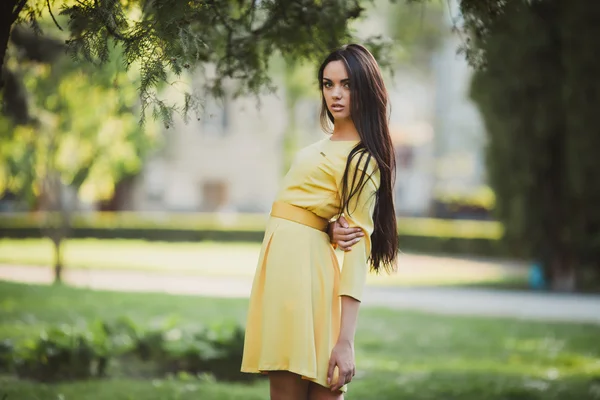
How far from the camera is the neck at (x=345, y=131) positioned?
335 centimetres

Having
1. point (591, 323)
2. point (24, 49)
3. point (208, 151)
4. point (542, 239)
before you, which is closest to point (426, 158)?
point (208, 151)

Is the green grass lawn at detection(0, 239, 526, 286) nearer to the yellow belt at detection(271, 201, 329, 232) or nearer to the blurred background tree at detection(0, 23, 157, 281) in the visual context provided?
the blurred background tree at detection(0, 23, 157, 281)

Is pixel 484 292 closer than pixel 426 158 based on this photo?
Yes

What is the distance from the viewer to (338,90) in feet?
10.8

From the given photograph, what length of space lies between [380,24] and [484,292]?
22112 millimetres

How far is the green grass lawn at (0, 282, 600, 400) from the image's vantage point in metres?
6.32

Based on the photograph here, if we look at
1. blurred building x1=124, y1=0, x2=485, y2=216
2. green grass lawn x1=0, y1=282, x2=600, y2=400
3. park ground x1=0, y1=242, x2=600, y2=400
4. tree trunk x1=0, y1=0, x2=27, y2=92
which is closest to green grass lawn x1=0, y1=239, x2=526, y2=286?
park ground x1=0, y1=242, x2=600, y2=400

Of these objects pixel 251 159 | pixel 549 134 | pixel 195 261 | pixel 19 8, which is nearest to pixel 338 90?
pixel 19 8

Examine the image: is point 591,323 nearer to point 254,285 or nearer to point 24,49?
point 24,49

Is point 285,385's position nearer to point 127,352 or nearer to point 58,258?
point 127,352

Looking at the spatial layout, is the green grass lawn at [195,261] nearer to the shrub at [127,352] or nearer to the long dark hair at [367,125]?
the shrub at [127,352]

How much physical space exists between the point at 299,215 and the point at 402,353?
6.33m

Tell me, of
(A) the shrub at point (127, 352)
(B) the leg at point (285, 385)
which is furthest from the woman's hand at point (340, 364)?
(A) the shrub at point (127, 352)

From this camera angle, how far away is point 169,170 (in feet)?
143
